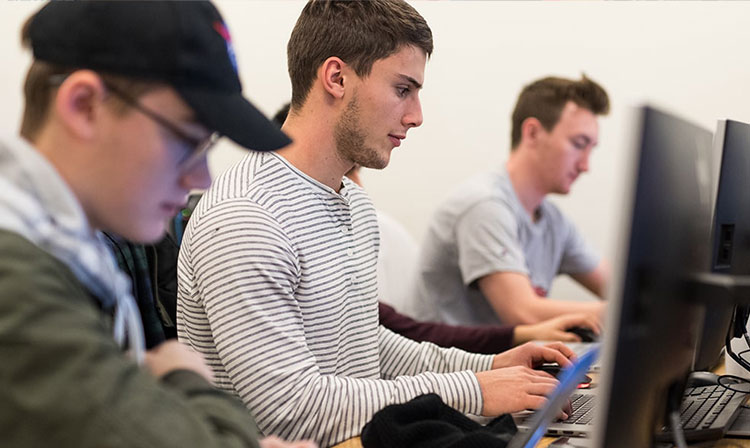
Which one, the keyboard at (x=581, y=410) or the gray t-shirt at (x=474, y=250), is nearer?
the keyboard at (x=581, y=410)

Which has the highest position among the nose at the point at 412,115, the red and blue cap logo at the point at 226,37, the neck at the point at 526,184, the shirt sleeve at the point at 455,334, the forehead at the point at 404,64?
the forehead at the point at 404,64

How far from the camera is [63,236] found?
692mm

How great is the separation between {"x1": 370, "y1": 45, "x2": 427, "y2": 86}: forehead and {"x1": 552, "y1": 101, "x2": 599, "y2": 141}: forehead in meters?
1.22

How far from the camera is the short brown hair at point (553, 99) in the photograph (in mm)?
2582

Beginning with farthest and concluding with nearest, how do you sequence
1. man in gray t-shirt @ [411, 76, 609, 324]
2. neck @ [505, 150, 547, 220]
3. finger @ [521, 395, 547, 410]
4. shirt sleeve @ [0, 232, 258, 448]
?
neck @ [505, 150, 547, 220], man in gray t-shirt @ [411, 76, 609, 324], finger @ [521, 395, 547, 410], shirt sleeve @ [0, 232, 258, 448]

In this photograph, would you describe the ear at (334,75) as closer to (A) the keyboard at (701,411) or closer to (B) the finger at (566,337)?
(A) the keyboard at (701,411)

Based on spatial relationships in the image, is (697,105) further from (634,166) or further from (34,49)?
(34,49)

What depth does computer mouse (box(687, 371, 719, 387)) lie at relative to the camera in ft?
4.51

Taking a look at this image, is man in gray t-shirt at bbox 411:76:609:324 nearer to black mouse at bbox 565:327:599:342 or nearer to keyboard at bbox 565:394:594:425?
black mouse at bbox 565:327:599:342

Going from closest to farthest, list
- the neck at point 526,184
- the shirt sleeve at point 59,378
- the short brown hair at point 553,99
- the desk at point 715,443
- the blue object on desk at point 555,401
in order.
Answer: the shirt sleeve at point 59,378, the blue object on desk at point 555,401, the desk at point 715,443, the neck at point 526,184, the short brown hair at point 553,99

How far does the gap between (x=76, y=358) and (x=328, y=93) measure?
880 mm

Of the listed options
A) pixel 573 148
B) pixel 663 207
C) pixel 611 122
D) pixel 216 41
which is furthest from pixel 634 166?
pixel 611 122

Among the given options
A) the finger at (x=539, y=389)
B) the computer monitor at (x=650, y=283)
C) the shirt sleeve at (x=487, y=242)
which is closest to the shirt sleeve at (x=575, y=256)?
the shirt sleeve at (x=487, y=242)

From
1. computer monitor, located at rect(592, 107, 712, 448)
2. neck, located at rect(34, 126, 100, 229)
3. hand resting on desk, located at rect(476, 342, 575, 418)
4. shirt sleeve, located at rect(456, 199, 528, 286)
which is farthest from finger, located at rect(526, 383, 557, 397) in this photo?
shirt sleeve, located at rect(456, 199, 528, 286)
